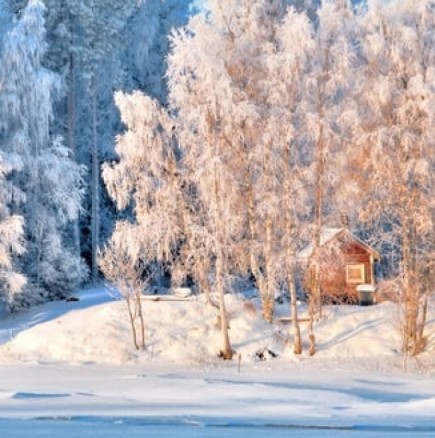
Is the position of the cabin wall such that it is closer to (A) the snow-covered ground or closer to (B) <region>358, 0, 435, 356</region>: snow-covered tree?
(A) the snow-covered ground

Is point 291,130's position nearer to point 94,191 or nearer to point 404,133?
point 404,133

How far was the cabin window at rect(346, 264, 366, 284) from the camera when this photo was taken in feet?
92.7

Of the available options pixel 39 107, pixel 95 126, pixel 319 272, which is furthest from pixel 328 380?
pixel 95 126

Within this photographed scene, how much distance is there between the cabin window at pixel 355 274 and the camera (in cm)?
2827

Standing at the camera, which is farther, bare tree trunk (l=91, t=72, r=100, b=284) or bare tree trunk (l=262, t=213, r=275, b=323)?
bare tree trunk (l=91, t=72, r=100, b=284)

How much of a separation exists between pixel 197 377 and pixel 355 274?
41.8 feet

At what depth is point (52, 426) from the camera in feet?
27.7

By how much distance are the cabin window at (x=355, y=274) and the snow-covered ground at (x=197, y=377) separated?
2793mm

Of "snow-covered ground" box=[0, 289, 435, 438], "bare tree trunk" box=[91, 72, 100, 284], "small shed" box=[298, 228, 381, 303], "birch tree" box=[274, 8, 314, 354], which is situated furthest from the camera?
"bare tree trunk" box=[91, 72, 100, 284]

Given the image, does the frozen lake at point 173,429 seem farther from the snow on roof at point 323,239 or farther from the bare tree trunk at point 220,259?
the snow on roof at point 323,239

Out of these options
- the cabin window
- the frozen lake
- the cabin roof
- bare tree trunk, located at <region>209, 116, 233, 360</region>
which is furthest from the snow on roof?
the frozen lake

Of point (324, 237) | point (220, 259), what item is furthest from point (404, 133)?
point (220, 259)

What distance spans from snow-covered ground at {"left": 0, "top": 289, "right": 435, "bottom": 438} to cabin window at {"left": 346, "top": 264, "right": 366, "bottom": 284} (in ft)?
9.16

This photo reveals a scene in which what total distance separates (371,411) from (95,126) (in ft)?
82.6
